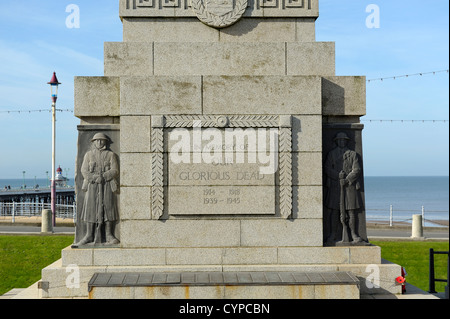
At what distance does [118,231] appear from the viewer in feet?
31.1

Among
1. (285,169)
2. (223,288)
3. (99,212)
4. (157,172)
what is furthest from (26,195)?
(223,288)

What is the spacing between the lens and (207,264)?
30.5 ft

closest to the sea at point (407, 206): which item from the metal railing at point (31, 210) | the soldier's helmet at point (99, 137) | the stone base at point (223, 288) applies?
the stone base at point (223, 288)

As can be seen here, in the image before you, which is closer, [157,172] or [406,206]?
[157,172]

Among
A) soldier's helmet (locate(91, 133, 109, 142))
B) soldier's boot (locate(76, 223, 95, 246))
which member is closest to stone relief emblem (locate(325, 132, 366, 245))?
soldier's helmet (locate(91, 133, 109, 142))

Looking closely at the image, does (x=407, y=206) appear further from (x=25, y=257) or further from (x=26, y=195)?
(x=25, y=257)

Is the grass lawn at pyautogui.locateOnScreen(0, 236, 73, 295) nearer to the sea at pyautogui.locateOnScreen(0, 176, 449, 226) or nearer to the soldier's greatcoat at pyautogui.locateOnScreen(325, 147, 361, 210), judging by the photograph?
the soldier's greatcoat at pyautogui.locateOnScreen(325, 147, 361, 210)

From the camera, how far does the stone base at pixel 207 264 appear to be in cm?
908

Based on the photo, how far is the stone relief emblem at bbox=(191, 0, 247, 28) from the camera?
984 centimetres

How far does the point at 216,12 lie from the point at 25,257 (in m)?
9.66
